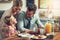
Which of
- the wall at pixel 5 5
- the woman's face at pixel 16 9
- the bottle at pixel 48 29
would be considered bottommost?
the bottle at pixel 48 29

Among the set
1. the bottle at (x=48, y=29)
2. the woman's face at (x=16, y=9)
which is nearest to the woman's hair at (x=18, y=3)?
the woman's face at (x=16, y=9)

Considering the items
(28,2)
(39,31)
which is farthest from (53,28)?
(28,2)

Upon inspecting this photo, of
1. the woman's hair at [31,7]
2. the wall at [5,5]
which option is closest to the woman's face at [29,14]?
the woman's hair at [31,7]

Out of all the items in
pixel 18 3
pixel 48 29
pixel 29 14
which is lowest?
pixel 48 29

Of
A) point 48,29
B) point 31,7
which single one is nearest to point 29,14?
point 31,7

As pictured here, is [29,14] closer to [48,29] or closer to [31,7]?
[31,7]

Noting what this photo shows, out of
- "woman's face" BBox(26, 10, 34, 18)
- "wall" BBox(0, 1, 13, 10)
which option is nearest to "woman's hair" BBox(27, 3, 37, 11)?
"woman's face" BBox(26, 10, 34, 18)

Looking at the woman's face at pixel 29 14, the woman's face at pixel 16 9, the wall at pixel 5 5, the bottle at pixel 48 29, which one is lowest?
the bottle at pixel 48 29

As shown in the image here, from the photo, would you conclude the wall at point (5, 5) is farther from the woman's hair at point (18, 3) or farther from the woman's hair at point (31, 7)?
the woman's hair at point (31, 7)

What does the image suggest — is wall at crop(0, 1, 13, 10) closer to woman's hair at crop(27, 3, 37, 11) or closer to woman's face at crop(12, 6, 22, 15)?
woman's face at crop(12, 6, 22, 15)

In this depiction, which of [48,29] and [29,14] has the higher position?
[29,14]

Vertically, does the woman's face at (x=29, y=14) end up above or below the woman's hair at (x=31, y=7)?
below

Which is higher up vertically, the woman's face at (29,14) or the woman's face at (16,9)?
the woman's face at (16,9)

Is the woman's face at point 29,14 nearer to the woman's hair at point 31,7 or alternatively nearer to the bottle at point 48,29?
the woman's hair at point 31,7
